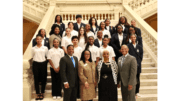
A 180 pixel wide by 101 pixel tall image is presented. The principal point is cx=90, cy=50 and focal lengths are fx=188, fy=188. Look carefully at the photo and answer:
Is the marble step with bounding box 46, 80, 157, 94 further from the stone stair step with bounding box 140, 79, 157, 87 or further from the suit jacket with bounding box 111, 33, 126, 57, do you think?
the suit jacket with bounding box 111, 33, 126, 57

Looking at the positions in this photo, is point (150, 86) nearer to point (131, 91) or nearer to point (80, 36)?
point (131, 91)

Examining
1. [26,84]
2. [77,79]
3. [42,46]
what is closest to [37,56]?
[42,46]

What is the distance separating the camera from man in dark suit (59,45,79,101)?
13.0ft

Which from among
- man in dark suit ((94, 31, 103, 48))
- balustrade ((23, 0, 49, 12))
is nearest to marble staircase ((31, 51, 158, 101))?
man in dark suit ((94, 31, 103, 48))

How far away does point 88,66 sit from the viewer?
402 cm

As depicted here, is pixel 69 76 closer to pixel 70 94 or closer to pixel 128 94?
pixel 70 94

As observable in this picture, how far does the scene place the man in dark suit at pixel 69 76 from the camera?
3975 millimetres

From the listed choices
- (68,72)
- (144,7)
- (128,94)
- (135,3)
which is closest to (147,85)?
(128,94)

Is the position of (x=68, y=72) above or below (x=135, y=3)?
below

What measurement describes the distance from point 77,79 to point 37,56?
1251 millimetres

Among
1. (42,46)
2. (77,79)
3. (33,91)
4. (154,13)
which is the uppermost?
(154,13)

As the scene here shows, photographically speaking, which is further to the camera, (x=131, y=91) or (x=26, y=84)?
(x=26, y=84)

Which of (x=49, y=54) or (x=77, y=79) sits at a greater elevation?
(x=49, y=54)

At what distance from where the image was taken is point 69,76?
400 cm
